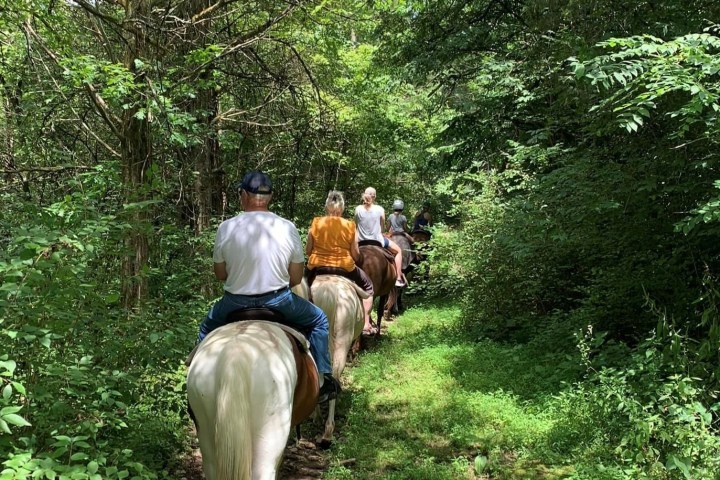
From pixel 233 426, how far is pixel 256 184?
1.62 m

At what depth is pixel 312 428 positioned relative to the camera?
5367 millimetres

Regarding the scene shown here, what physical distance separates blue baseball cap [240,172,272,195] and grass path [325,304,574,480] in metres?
2.39

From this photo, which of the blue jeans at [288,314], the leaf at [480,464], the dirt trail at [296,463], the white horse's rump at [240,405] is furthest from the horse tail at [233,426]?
the leaf at [480,464]

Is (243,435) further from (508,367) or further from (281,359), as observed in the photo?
(508,367)

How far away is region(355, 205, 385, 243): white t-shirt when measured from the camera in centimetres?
856

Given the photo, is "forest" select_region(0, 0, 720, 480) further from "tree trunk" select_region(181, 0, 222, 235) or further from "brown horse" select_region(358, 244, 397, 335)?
"brown horse" select_region(358, 244, 397, 335)

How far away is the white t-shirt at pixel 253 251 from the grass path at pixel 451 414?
1.88m

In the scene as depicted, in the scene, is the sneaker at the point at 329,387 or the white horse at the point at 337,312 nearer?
the sneaker at the point at 329,387

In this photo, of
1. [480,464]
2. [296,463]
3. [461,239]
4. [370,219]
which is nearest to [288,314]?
[296,463]

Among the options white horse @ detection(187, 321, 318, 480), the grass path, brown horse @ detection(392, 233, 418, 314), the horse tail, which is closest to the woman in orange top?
the grass path

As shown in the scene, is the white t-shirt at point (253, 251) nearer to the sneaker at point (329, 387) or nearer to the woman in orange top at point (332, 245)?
the sneaker at point (329, 387)

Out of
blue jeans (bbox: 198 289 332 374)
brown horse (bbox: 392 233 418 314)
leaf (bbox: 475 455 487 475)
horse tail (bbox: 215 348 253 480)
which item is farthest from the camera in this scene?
brown horse (bbox: 392 233 418 314)

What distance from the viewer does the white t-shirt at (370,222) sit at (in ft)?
28.1

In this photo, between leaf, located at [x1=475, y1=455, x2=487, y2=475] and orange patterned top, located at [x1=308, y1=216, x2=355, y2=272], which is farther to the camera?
orange patterned top, located at [x1=308, y1=216, x2=355, y2=272]
